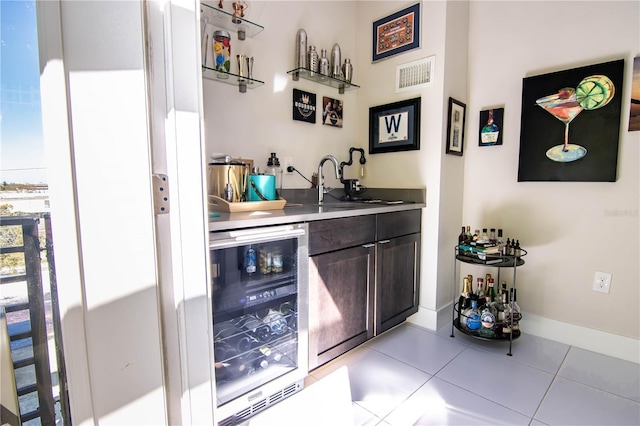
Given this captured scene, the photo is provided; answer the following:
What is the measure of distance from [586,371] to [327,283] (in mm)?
1592

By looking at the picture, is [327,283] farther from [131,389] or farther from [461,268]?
[461,268]

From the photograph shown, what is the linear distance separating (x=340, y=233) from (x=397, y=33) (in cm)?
172

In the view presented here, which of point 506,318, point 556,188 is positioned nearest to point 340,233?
point 506,318

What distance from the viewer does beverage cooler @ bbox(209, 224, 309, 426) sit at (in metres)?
1.31

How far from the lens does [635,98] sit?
1775mm

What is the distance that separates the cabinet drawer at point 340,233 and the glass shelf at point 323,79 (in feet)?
3.71

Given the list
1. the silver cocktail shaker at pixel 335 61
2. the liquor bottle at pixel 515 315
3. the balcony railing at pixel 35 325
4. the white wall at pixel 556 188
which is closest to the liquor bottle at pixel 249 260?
the balcony railing at pixel 35 325

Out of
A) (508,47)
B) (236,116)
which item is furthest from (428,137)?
(236,116)

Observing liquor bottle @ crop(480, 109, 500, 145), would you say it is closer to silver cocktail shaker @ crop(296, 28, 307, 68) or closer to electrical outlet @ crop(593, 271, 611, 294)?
electrical outlet @ crop(593, 271, 611, 294)

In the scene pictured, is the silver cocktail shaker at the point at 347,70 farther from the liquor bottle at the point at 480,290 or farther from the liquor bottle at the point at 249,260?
the liquor bottle at the point at 480,290

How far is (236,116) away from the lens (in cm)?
Result: 191

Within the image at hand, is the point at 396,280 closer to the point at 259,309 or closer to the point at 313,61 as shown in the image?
the point at 259,309

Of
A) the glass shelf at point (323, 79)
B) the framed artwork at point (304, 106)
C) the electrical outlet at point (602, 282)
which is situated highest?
the glass shelf at point (323, 79)

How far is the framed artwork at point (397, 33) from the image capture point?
2232 mm
